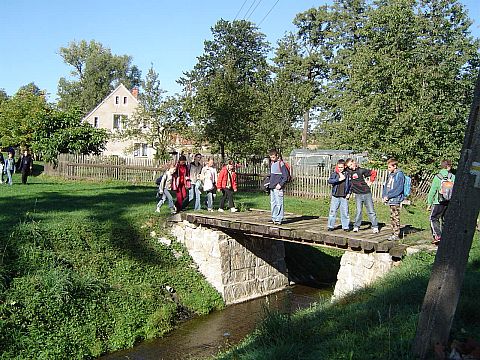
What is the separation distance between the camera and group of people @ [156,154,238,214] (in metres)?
15.0

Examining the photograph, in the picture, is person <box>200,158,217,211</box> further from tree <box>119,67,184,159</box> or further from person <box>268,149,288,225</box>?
tree <box>119,67,184,159</box>

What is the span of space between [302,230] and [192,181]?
4.83m

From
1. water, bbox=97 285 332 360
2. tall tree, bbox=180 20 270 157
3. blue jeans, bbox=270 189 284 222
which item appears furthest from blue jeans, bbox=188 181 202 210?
tall tree, bbox=180 20 270 157

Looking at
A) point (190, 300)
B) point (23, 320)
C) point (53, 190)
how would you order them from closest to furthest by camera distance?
point (23, 320) → point (190, 300) → point (53, 190)

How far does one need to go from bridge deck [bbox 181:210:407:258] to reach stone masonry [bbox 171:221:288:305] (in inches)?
15.7

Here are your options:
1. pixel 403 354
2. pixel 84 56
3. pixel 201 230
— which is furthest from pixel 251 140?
pixel 84 56

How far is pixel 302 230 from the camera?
1221cm

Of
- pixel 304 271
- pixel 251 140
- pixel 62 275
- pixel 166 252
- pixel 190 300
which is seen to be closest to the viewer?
pixel 62 275

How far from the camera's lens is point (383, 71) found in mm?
23875

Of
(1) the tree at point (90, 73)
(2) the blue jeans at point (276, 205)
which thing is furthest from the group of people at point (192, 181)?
(1) the tree at point (90, 73)

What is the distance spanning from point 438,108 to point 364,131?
10.4 feet

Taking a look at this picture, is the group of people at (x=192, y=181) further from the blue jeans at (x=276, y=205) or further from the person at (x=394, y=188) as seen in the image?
the person at (x=394, y=188)

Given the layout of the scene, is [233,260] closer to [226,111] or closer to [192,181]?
[192,181]

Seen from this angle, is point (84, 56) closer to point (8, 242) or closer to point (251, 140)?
point (251, 140)
